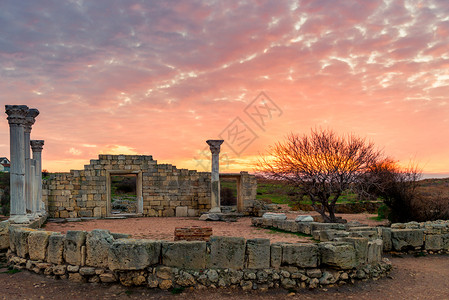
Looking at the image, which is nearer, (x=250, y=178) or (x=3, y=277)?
(x=3, y=277)

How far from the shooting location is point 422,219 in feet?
51.2

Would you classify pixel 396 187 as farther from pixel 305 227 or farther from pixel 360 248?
pixel 360 248

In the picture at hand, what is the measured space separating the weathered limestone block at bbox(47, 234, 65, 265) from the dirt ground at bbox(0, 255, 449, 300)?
0.42m

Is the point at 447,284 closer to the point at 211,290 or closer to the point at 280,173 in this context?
the point at 211,290

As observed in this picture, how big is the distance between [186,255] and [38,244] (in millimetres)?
3750

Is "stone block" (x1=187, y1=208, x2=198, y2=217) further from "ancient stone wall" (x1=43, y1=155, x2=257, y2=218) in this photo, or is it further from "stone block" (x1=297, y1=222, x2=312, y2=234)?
"stone block" (x1=297, y1=222, x2=312, y2=234)

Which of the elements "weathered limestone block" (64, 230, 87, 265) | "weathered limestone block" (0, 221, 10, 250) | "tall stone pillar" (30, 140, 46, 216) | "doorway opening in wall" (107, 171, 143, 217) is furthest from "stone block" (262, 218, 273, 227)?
"tall stone pillar" (30, 140, 46, 216)

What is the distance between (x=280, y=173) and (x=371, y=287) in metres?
9.61

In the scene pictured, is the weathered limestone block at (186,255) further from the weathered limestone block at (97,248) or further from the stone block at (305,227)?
the stone block at (305,227)

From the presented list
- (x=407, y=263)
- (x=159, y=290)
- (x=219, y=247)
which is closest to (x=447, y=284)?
(x=407, y=263)

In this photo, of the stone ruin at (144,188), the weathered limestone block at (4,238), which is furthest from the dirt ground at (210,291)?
the stone ruin at (144,188)

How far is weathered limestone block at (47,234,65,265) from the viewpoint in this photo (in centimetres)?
790

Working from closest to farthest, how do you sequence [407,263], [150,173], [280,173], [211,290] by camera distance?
[211,290] → [407,263] → [280,173] → [150,173]

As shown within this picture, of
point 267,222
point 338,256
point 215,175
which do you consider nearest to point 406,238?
point 338,256
